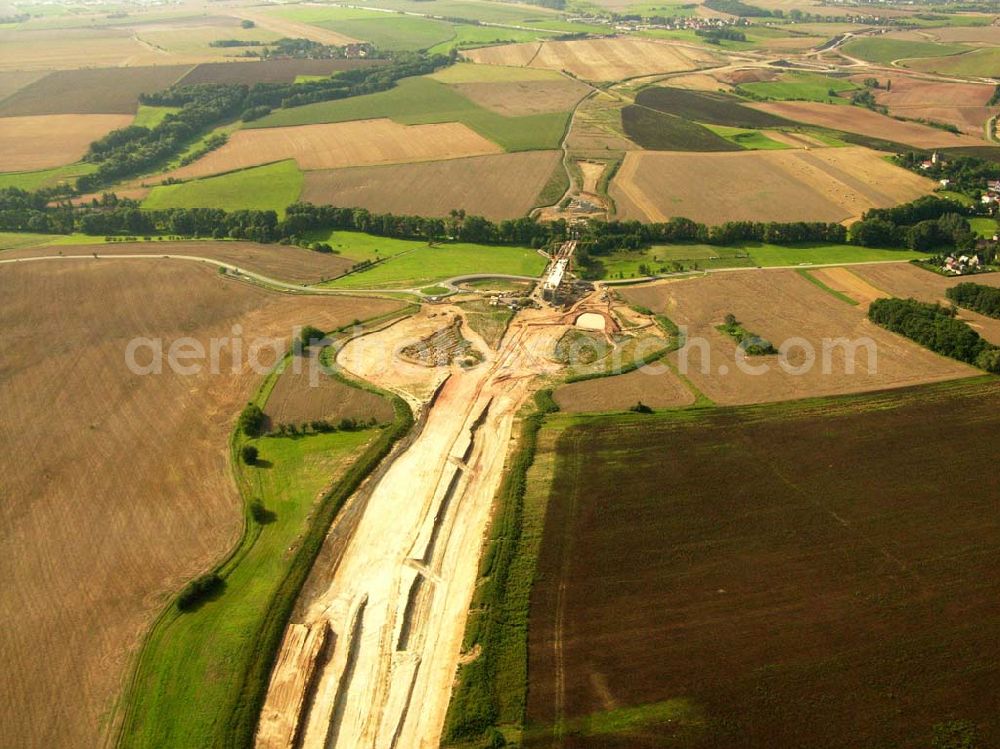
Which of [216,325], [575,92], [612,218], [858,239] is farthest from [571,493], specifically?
[575,92]

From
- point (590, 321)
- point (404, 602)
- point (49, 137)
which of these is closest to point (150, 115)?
point (49, 137)

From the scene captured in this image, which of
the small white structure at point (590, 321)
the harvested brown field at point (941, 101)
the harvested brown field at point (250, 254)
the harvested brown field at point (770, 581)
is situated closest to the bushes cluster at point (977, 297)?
the harvested brown field at point (770, 581)

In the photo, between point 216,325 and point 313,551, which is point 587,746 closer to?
point 313,551

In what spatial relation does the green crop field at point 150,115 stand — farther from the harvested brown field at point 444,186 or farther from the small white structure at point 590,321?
the small white structure at point 590,321

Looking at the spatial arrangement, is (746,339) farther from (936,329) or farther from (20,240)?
(20,240)

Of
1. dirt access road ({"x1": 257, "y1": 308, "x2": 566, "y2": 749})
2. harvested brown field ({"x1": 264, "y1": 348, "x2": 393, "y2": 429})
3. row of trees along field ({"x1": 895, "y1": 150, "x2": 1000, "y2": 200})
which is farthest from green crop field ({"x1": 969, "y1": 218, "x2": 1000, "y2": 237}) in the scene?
harvested brown field ({"x1": 264, "y1": 348, "x2": 393, "y2": 429})

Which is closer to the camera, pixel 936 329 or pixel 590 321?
pixel 936 329
